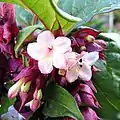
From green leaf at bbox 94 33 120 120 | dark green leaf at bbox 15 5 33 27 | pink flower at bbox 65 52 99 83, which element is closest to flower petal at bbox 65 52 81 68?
pink flower at bbox 65 52 99 83

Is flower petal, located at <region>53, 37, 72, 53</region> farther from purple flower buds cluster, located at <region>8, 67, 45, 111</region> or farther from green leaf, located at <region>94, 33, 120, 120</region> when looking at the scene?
green leaf, located at <region>94, 33, 120, 120</region>

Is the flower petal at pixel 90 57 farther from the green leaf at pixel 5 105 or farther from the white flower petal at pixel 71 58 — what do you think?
the green leaf at pixel 5 105

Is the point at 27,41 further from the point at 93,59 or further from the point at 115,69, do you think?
the point at 115,69

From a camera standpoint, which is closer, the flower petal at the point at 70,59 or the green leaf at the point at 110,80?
the flower petal at the point at 70,59

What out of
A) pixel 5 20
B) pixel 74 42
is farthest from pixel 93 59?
pixel 5 20

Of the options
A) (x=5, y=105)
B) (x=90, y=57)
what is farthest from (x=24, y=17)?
(x=90, y=57)

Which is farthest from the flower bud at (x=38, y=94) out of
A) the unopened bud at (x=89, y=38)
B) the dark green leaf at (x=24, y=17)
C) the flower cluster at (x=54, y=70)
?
the dark green leaf at (x=24, y=17)
